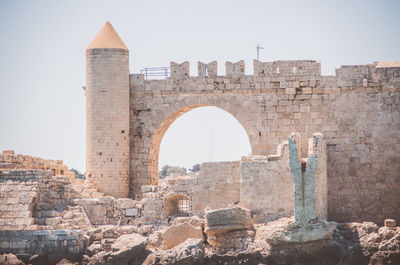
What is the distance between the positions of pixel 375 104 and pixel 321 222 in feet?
20.5

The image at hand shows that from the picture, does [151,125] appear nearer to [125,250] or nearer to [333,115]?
[333,115]

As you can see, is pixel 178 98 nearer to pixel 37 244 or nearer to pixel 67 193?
pixel 67 193

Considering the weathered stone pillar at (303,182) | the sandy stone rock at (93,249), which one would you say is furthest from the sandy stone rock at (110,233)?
the weathered stone pillar at (303,182)

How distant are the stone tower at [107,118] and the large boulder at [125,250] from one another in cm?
418

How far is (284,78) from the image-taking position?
2792cm

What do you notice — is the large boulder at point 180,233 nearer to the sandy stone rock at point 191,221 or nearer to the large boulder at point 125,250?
the sandy stone rock at point 191,221

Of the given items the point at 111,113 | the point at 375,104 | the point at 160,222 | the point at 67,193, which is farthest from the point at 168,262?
the point at 375,104

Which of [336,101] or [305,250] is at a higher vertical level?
[336,101]

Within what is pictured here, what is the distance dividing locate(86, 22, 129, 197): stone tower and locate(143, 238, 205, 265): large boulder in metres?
4.97

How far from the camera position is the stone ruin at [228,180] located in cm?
2319

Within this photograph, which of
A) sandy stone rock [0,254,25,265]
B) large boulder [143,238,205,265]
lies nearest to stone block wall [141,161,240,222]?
large boulder [143,238,205,265]

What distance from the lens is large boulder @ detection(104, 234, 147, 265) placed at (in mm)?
23312

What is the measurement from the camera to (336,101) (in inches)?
1089

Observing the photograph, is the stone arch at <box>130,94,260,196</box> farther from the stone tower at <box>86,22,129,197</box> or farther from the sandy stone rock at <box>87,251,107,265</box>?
the sandy stone rock at <box>87,251,107,265</box>
